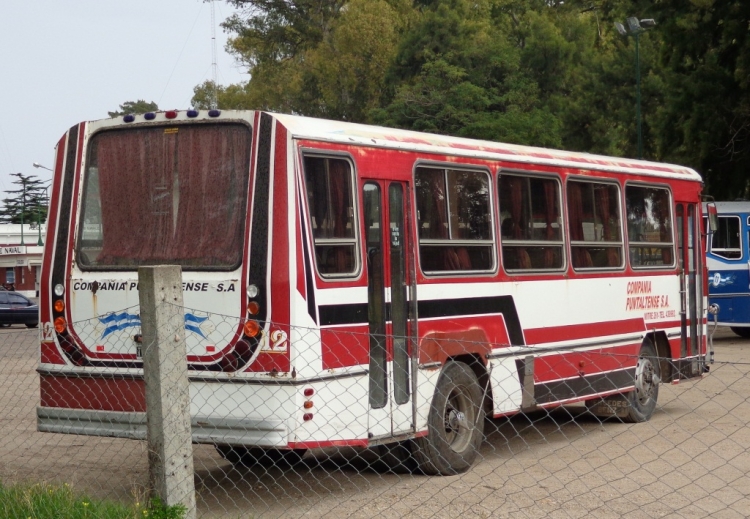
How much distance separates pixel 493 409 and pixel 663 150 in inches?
875

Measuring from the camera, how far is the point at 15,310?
131 ft

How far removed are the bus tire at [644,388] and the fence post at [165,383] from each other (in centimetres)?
753

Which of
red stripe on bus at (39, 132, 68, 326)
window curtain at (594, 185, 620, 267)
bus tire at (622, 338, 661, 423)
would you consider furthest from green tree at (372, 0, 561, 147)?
red stripe on bus at (39, 132, 68, 326)

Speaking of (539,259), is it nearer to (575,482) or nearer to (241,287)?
(575,482)

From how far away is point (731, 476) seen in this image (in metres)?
9.27

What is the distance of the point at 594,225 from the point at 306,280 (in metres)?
4.77

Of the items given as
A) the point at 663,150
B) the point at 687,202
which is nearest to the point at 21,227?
the point at 663,150

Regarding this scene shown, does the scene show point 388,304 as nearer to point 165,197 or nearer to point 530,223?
point 165,197

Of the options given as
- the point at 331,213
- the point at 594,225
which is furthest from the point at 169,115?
the point at 594,225

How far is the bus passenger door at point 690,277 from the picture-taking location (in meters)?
13.6

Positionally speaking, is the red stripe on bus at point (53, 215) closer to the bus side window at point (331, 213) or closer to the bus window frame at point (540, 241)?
the bus side window at point (331, 213)

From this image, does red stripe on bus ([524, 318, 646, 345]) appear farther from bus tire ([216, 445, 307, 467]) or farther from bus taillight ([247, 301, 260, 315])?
bus taillight ([247, 301, 260, 315])

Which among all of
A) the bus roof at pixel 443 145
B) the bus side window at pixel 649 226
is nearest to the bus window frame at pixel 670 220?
the bus side window at pixel 649 226

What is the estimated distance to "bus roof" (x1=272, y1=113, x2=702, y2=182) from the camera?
8320 mm
